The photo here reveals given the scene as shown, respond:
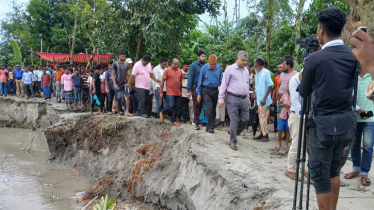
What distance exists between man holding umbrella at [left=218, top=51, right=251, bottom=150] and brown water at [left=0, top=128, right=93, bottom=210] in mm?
3685

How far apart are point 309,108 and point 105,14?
35.5 feet

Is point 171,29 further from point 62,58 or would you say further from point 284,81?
point 62,58

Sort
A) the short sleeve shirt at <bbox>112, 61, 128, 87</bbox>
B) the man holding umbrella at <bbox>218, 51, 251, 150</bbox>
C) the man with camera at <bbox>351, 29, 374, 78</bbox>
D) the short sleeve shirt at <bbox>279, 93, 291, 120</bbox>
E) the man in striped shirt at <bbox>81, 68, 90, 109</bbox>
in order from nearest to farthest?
the man with camera at <bbox>351, 29, 374, 78</bbox> → the man holding umbrella at <bbox>218, 51, 251, 150</bbox> → the short sleeve shirt at <bbox>279, 93, 291, 120</bbox> → the short sleeve shirt at <bbox>112, 61, 128, 87</bbox> → the man in striped shirt at <bbox>81, 68, 90, 109</bbox>

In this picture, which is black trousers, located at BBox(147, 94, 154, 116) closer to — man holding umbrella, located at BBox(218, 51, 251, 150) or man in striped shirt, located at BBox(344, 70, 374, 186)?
man holding umbrella, located at BBox(218, 51, 251, 150)

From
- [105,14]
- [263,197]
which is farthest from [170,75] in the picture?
[105,14]

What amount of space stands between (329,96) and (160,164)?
15.2 feet

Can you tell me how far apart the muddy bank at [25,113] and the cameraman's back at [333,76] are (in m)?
13.3

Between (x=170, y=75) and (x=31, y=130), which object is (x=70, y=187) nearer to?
(x=170, y=75)

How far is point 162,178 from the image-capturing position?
675cm

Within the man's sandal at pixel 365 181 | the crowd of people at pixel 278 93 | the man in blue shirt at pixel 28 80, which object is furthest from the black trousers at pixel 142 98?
the man in blue shirt at pixel 28 80

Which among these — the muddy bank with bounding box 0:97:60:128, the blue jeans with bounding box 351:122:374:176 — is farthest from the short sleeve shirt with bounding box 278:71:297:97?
the muddy bank with bounding box 0:97:60:128

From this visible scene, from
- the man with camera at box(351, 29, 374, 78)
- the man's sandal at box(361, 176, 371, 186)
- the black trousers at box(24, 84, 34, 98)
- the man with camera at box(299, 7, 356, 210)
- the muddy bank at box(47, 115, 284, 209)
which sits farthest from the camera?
the black trousers at box(24, 84, 34, 98)

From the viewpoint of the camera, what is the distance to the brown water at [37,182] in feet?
23.9

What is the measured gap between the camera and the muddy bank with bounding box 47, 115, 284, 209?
185 inches
